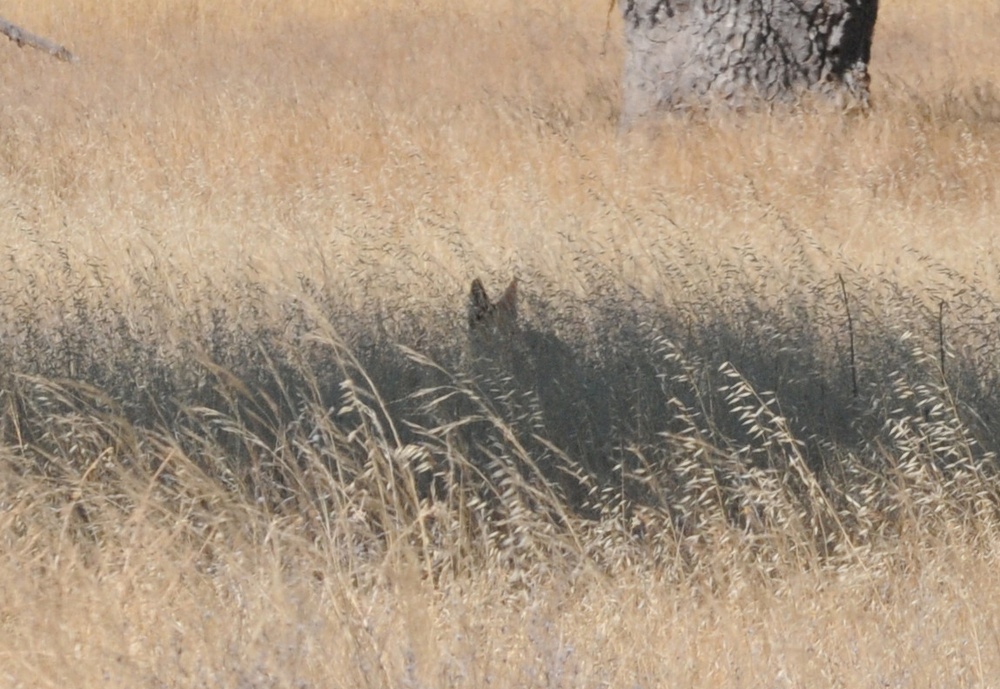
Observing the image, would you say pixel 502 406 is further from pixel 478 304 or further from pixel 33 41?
pixel 33 41

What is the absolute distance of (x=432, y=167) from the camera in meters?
8.75

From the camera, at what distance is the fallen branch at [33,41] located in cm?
1371

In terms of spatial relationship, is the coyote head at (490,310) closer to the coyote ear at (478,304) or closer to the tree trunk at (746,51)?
the coyote ear at (478,304)

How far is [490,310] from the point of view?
16.6 feet

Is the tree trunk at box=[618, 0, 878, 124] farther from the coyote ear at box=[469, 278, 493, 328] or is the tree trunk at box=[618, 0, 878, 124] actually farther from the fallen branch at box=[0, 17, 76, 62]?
the fallen branch at box=[0, 17, 76, 62]

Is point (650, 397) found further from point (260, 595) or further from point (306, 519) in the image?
point (260, 595)

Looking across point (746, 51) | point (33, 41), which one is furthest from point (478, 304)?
point (33, 41)

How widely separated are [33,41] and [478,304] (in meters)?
10.5

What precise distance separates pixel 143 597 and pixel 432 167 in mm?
5864

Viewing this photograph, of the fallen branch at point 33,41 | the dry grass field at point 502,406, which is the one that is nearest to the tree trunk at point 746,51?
the dry grass field at point 502,406

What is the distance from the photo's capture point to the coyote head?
4995 mm

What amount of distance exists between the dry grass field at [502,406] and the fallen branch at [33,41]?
4.18 metres

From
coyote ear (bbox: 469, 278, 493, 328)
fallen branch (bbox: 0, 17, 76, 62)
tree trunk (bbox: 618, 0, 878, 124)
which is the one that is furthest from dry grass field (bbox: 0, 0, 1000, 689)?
fallen branch (bbox: 0, 17, 76, 62)

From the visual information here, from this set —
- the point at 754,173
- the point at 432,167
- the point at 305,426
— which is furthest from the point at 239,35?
the point at 305,426
